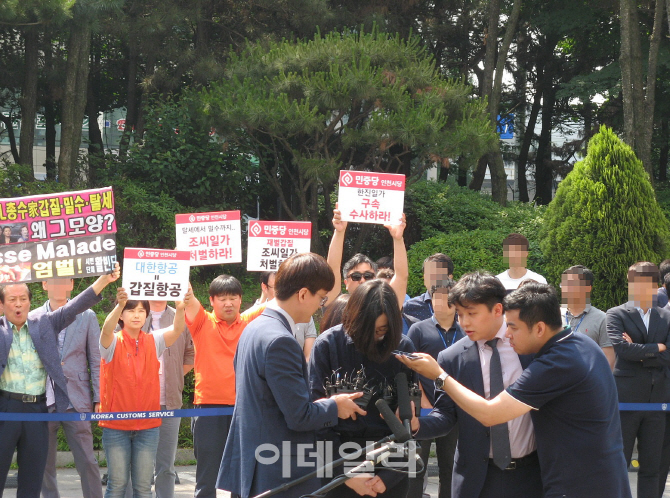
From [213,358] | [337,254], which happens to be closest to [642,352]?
[337,254]

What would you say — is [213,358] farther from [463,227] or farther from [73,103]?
[73,103]

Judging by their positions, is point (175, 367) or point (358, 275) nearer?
point (358, 275)

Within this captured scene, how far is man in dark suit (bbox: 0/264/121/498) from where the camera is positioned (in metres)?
5.69

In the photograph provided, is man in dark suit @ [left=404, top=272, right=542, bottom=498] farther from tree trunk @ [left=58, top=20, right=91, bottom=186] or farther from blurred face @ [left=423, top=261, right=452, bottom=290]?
tree trunk @ [left=58, top=20, right=91, bottom=186]

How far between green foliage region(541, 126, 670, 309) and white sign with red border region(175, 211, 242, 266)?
19.4ft

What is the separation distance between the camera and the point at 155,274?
6035 millimetres

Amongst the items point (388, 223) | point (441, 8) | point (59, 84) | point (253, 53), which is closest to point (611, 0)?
point (441, 8)

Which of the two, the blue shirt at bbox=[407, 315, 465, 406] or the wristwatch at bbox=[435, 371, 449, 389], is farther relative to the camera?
the blue shirt at bbox=[407, 315, 465, 406]

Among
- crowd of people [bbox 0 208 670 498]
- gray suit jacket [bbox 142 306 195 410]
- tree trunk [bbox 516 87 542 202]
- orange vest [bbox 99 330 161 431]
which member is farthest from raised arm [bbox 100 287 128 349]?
tree trunk [bbox 516 87 542 202]

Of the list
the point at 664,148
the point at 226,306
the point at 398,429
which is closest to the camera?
the point at 398,429

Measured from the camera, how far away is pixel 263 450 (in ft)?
11.7

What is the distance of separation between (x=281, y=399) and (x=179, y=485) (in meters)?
4.69

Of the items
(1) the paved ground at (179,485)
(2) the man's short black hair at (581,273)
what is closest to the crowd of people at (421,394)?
(2) the man's short black hair at (581,273)

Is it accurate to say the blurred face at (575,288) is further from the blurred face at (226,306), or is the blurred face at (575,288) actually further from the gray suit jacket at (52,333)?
the gray suit jacket at (52,333)
